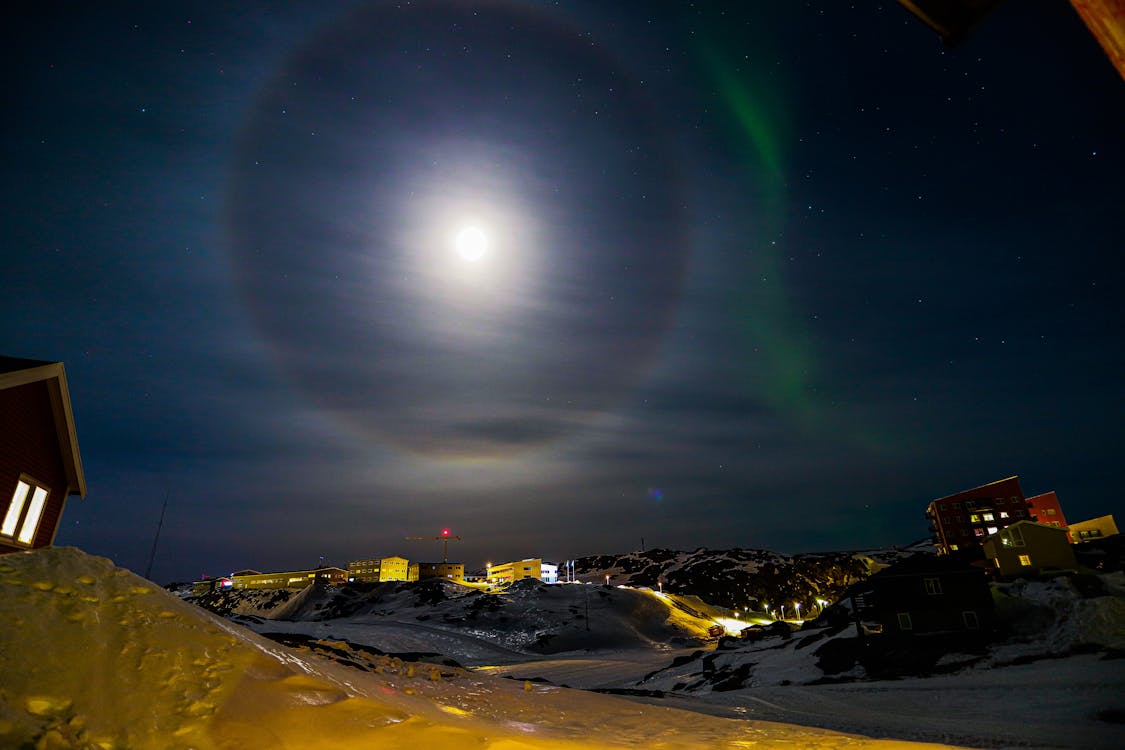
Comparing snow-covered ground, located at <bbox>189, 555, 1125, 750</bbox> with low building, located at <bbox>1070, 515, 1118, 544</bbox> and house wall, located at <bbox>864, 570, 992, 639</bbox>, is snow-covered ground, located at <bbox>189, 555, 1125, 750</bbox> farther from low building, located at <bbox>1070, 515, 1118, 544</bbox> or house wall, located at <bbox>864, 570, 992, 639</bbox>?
low building, located at <bbox>1070, 515, 1118, 544</bbox>

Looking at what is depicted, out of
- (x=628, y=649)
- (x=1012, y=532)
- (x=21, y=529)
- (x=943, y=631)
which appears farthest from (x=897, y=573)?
(x=21, y=529)

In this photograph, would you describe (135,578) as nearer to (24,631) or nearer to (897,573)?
(24,631)

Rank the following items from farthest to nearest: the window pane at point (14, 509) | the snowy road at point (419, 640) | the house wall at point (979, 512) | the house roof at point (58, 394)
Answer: the house wall at point (979, 512) → the snowy road at point (419, 640) → the house roof at point (58, 394) → the window pane at point (14, 509)

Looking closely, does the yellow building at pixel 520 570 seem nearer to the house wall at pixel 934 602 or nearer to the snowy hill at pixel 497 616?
the snowy hill at pixel 497 616

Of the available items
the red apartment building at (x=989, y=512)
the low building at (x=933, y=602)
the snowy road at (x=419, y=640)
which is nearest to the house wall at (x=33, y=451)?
the snowy road at (x=419, y=640)

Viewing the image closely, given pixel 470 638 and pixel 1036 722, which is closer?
pixel 1036 722

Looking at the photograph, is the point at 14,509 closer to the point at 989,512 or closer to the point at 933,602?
the point at 933,602

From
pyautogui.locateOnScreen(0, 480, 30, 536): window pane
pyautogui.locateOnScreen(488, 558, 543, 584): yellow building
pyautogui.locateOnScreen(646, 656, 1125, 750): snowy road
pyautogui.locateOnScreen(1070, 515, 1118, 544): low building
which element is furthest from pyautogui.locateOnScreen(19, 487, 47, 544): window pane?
pyautogui.locateOnScreen(488, 558, 543, 584): yellow building

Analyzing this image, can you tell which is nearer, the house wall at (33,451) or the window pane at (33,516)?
the house wall at (33,451)
